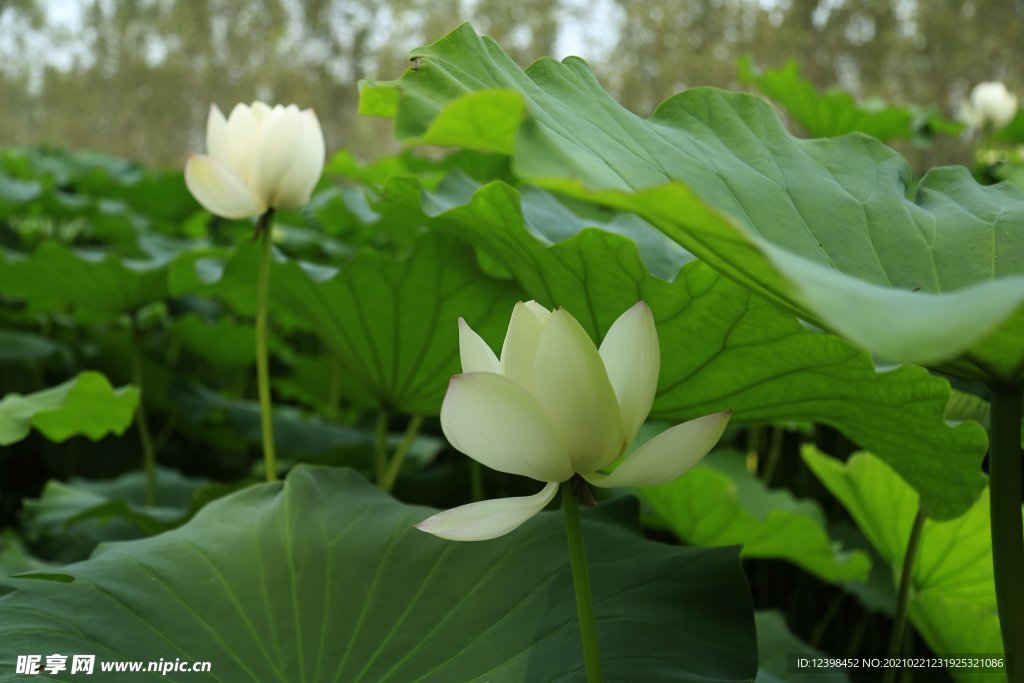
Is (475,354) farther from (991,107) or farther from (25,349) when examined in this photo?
(991,107)

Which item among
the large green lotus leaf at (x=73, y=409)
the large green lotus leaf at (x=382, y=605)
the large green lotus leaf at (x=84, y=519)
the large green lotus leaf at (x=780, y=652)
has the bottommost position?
the large green lotus leaf at (x=780, y=652)

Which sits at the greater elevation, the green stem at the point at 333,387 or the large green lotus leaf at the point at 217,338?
the large green lotus leaf at the point at 217,338

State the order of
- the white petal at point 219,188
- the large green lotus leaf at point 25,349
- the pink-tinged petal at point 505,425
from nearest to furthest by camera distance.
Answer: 1. the pink-tinged petal at point 505,425
2. the white petal at point 219,188
3. the large green lotus leaf at point 25,349

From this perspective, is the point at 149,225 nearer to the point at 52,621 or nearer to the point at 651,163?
the point at 52,621

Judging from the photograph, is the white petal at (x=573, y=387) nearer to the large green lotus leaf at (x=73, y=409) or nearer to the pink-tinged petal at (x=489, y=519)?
the pink-tinged petal at (x=489, y=519)

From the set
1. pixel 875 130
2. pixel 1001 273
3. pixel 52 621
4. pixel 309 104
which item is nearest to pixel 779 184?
pixel 1001 273

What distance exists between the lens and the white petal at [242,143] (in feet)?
3.47

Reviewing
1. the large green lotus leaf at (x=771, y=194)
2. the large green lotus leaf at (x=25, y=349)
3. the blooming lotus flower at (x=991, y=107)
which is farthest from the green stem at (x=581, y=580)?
the blooming lotus flower at (x=991, y=107)

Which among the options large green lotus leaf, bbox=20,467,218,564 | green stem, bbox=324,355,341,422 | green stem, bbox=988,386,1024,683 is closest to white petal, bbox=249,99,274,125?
large green lotus leaf, bbox=20,467,218,564

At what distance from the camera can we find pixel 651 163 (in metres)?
0.62

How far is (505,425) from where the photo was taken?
497 millimetres

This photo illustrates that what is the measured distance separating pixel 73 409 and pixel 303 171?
41cm

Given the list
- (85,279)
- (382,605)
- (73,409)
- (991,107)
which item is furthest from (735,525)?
(991,107)

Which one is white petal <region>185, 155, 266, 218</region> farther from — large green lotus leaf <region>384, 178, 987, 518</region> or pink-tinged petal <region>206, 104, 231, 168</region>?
large green lotus leaf <region>384, 178, 987, 518</region>
